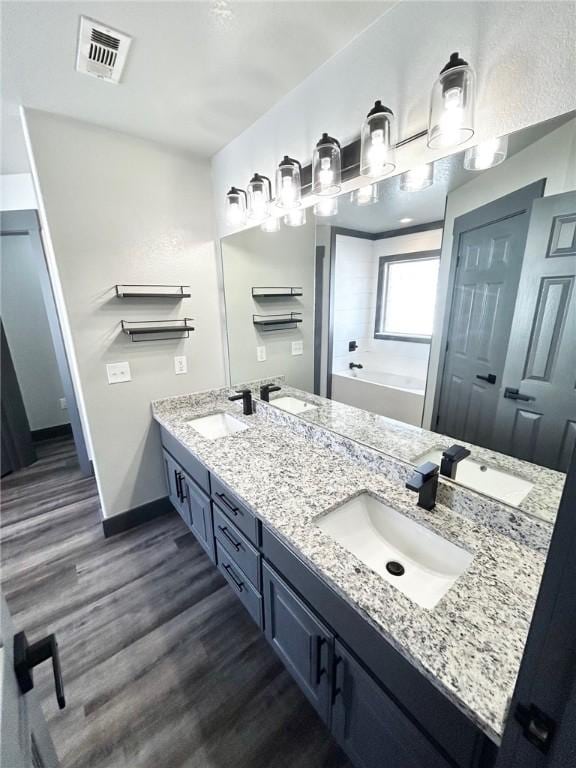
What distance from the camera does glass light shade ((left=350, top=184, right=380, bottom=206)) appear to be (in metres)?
1.21

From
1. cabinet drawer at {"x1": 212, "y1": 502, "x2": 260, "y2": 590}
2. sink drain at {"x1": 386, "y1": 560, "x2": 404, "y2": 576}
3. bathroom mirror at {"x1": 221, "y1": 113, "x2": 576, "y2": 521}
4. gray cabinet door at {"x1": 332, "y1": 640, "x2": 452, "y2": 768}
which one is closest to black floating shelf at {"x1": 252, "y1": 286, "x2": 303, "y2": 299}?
bathroom mirror at {"x1": 221, "y1": 113, "x2": 576, "y2": 521}

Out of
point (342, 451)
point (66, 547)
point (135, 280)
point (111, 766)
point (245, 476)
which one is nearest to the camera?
point (111, 766)

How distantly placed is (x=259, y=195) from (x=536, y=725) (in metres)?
2.00

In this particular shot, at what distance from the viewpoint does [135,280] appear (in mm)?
1978

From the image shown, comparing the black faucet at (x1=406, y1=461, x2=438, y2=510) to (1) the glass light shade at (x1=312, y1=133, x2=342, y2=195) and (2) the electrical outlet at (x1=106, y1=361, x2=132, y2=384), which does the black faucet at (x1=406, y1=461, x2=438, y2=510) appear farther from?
(2) the electrical outlet at (x1=106, y1=361, x2=132, y2=384)

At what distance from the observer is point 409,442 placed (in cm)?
128

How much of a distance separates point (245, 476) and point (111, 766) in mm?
1104

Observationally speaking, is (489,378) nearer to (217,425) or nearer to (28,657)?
(28,657)

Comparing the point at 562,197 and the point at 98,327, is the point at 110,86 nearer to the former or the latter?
the point at 98,327

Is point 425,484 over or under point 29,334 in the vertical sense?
under

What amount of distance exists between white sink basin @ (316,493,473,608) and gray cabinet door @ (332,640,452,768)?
0.26 metres

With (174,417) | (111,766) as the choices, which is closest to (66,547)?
(174,417)

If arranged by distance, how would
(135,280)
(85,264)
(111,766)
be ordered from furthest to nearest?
(135,280) → (85,264) → (111,766)

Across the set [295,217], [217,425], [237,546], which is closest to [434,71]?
[295,217]
